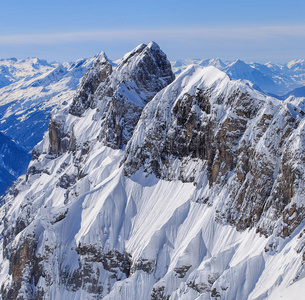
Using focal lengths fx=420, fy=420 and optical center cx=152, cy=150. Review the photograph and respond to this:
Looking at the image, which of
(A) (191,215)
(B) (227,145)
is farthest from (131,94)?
(A) (191,215)

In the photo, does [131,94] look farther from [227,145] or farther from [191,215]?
[191,215]

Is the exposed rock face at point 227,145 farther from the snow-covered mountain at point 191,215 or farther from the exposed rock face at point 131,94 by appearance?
the exposed rock face at point 131,94

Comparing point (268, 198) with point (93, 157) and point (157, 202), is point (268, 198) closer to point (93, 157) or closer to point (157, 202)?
point (157, 202)

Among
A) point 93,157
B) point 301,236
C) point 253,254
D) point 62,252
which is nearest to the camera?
point 301,236

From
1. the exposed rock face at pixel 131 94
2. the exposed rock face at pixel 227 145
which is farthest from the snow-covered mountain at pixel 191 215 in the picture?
the exposed rock face at pixel 131 94

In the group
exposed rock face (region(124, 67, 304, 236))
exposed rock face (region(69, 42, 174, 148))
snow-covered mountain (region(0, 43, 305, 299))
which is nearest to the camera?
snow-covered mountain (region(0, 43, 305, 299))

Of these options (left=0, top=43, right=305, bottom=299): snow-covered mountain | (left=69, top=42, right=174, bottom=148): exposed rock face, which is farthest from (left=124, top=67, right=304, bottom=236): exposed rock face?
(left=69, top=42, right=174, bottom=148): exposed rock face

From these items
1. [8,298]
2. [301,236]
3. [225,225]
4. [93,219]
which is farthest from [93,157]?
[301,236]

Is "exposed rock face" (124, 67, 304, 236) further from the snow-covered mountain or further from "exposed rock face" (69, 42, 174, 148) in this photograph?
"exposed rock face" (69, 42, 174, 148)
